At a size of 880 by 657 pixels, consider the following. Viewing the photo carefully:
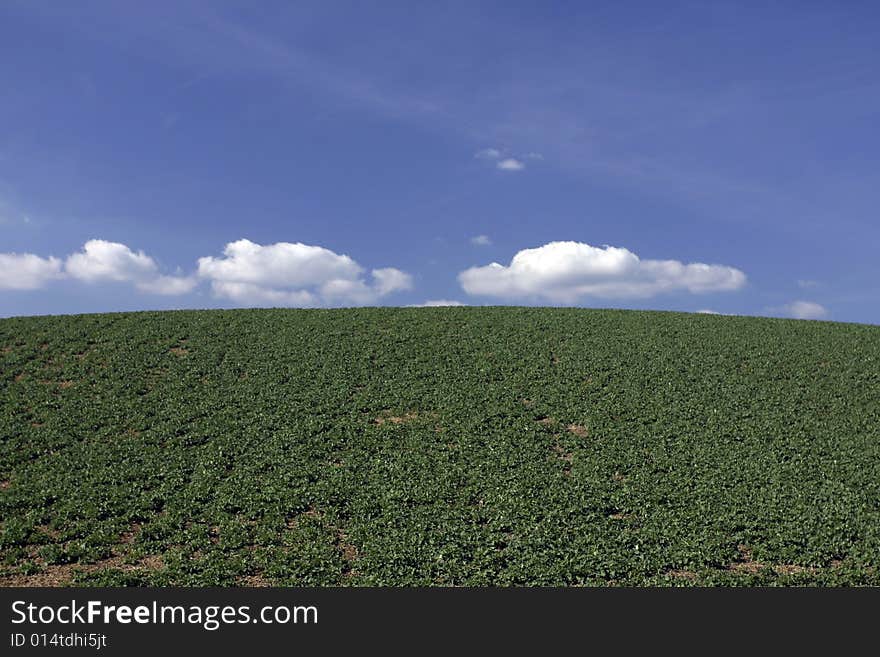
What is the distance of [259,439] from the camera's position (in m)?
20.3

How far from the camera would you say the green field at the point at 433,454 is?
1402 centimetres

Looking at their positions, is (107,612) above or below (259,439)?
below

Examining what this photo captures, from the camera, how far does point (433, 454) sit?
19.3 m

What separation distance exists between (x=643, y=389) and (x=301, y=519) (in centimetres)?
1493

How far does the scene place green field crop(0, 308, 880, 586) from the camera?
1402 centimetres

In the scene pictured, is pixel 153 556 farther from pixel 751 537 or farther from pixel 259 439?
pixel 751 537

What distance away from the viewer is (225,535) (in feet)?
48.5

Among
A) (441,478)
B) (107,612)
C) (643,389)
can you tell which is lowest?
(107,612)

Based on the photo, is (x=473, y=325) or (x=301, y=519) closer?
(x=301, y=519)

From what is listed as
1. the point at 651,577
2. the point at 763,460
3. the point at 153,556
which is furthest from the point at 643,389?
the point at 153,556

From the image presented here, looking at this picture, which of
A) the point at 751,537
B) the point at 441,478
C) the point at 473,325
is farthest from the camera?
the point at 473,325

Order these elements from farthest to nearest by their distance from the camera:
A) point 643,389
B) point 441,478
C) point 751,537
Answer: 1. point 643,389
2. point 441,478
3. point 751,537

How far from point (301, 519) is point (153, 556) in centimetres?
335

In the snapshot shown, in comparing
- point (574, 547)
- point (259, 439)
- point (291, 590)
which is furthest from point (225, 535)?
point (574, 547)
